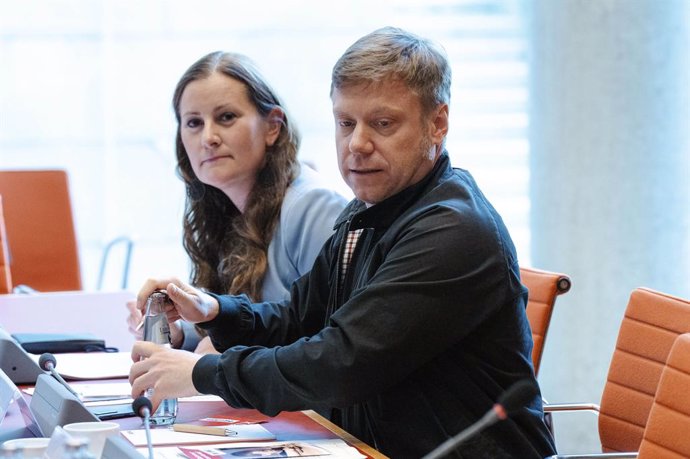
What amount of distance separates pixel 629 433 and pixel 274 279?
91 centimetres

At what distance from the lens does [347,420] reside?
1.95 m

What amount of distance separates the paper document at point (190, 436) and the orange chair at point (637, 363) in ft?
2.79

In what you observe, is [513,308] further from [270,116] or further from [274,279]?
[270,116]

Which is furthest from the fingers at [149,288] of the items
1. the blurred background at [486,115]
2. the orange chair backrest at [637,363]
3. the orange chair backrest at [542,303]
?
the blurred background at [486,115]

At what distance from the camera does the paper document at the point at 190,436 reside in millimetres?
1713

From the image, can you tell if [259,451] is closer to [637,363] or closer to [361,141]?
[361,141]

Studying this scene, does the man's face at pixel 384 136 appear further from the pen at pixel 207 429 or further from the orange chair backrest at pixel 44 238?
the orange chair backrest at pixel 44 238

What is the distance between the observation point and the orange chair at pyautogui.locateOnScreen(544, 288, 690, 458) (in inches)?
85.8

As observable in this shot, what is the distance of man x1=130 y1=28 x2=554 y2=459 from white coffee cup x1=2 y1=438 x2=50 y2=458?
463 millimetres

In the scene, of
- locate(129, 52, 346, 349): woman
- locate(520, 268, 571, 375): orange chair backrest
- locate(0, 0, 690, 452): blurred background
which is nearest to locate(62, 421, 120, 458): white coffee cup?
locate(129, 52, 346, 349): woman

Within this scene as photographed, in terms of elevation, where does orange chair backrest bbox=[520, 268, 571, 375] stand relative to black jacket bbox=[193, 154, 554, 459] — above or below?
below

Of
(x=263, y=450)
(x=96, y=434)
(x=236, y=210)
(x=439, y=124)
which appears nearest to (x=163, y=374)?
(x=263, y=450)

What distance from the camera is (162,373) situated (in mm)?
1829

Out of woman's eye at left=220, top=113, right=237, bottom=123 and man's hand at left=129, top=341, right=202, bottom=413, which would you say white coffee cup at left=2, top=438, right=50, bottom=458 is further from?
woman's eye at left=220, top=113, right=237, bottom=123
